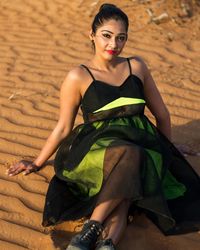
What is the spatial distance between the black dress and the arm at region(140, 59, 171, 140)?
12 centimetres

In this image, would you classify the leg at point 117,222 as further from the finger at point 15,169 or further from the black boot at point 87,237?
the finger at point 15,169

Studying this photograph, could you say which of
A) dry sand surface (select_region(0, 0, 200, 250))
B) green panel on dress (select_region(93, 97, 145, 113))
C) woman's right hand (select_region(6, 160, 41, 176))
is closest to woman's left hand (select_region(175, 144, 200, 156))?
dry sand surface (select_region(0, 0, 200, 250))

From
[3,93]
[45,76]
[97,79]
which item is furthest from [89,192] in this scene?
[45,76]

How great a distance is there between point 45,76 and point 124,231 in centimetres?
310

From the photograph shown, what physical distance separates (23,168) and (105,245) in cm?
123

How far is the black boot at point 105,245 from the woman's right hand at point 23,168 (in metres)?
1.12

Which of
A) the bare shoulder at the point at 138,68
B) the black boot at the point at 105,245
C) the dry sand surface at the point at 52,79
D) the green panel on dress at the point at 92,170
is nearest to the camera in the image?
the black boot at the point at 105,245

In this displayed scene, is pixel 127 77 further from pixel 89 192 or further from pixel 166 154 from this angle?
pixel 89 192

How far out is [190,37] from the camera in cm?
702

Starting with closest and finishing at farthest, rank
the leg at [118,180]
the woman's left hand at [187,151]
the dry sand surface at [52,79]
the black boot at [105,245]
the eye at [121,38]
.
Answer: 1. the black boot at [105,245]
2. the leg at [118,180]
3. the dry sand surface at [52,79]
4. the eye at [121,38]
5. the woman's left hand at [187,151]

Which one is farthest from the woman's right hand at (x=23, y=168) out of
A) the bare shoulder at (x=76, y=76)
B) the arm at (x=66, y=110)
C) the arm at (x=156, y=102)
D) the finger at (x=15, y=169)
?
the arm at (x=156, y=102)

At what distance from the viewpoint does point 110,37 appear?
10.3 ft

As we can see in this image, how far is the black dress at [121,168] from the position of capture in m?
2.79

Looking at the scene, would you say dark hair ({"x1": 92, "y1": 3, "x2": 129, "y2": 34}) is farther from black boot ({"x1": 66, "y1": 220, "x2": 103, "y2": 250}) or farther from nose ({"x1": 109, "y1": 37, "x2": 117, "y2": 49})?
black boot ({"x1": 66, "y1": 220, "x2": 103, "y2": 250})
